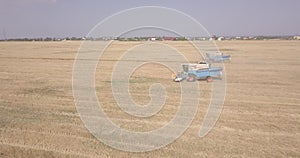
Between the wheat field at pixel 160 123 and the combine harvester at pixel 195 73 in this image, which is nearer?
the wheat field at pixel 160 123

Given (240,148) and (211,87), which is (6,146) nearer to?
(240,148)

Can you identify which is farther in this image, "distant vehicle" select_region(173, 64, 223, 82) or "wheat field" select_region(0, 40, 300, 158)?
"distant vehicle" select_region(173, 64, 223, 82)

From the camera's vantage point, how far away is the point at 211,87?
16.3m

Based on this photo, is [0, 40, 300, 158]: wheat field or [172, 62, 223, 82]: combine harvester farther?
[172, 62, 223, 82]: combine harvester

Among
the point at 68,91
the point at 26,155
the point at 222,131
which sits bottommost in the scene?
the point at 68,91

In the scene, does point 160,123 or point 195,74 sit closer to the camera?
point 160,123

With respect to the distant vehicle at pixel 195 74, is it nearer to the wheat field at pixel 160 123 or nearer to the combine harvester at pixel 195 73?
the combine harvester at pixel 195 73

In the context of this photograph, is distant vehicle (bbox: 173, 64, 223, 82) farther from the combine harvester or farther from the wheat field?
the wheat field

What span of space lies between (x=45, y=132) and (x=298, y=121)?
721 cm

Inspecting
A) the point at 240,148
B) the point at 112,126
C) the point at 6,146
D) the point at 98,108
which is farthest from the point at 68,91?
the point at 240,148

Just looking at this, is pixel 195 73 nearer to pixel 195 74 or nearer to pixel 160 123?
pixel 195 74

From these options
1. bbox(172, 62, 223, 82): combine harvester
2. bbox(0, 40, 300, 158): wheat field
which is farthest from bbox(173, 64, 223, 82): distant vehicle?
bbox(0, 40, 300, 158): wheat field

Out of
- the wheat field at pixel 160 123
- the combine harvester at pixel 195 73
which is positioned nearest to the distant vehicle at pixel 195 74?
the combine harvester at pixel 195 73

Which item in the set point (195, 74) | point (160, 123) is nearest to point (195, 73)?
point (195, 74)
